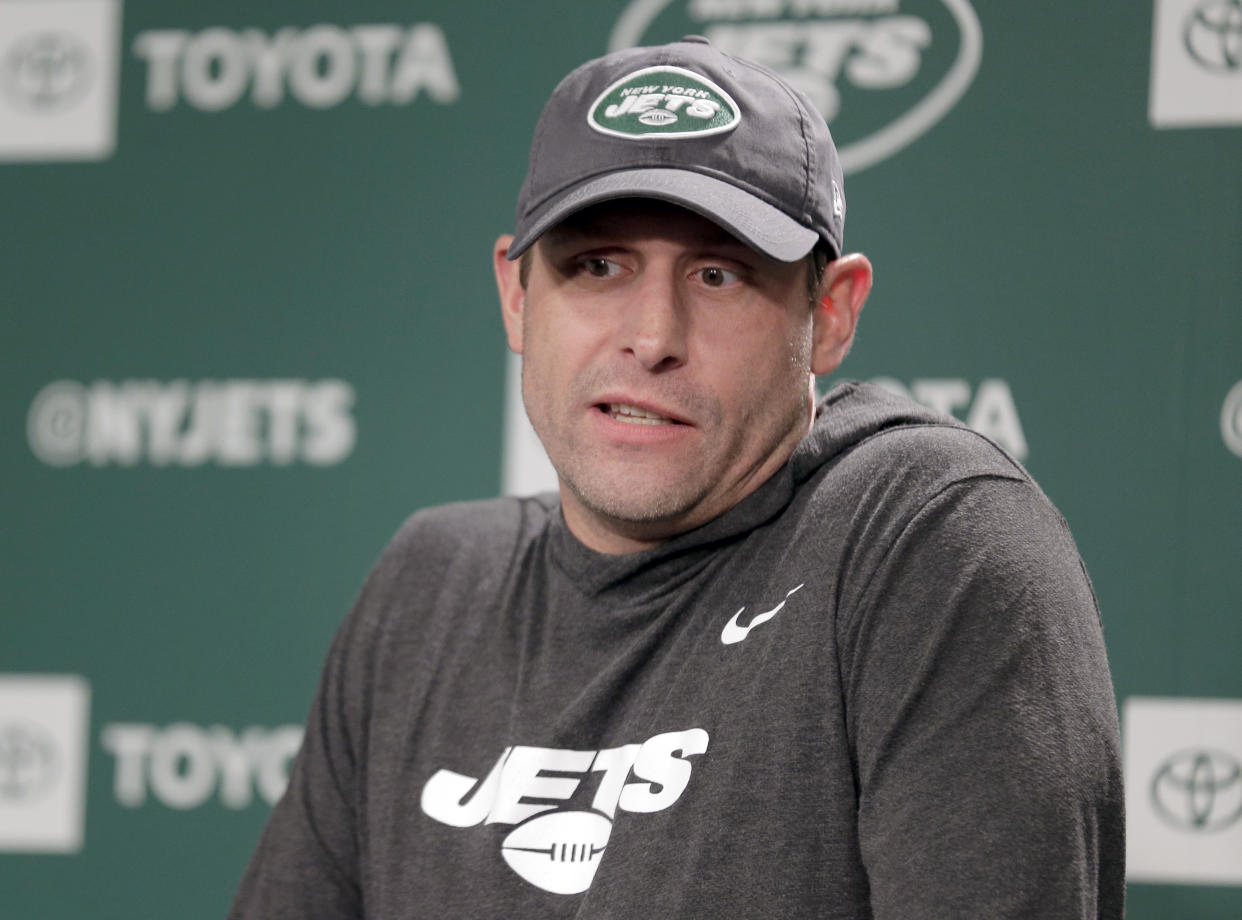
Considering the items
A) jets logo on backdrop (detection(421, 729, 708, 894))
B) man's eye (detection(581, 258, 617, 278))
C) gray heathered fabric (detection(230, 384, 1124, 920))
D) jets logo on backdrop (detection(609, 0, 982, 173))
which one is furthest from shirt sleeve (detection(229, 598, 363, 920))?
jets logo on backdrop (detection(609, 0, 982, 173))

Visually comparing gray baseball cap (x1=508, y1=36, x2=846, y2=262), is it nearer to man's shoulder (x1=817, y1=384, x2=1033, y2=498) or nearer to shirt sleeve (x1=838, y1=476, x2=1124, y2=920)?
man's shoulder (x1=817, y1=384, x2=1033, y2=498)

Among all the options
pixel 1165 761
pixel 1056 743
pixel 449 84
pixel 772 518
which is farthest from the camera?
pixel 449 84

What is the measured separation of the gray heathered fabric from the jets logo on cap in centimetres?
25

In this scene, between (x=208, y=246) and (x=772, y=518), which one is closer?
(x=772, y=518)

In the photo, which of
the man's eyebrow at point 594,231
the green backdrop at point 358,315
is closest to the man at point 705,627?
the man's eyebrow at point 594,231

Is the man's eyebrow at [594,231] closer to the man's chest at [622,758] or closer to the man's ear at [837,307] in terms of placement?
the man's ear at [837,307]

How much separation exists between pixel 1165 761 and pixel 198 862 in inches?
46.1

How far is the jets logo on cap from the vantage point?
40.5 inches

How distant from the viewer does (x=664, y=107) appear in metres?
1.04

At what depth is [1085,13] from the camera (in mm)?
1490

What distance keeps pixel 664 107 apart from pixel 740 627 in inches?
15.9

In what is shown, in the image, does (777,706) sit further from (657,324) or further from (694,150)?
(694,150)

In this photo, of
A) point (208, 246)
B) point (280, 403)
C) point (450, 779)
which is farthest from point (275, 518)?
point (450, 779)

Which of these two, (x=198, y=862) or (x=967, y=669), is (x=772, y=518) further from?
(x=198, y=862)
